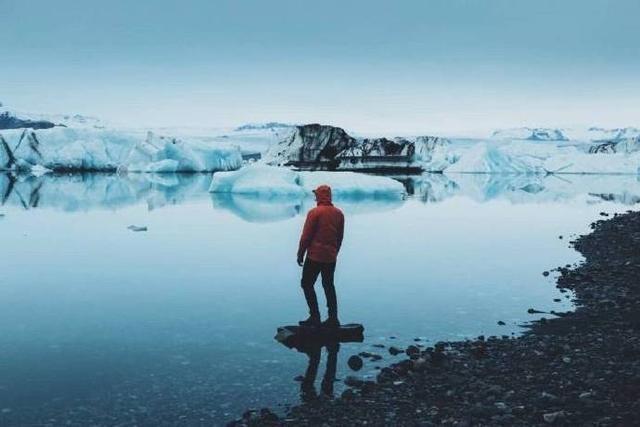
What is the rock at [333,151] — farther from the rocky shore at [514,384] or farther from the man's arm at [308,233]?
the man's arm at [308,233]

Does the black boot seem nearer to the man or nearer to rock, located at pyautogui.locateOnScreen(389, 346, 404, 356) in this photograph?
the man

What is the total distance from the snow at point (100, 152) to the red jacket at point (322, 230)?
2049 inches

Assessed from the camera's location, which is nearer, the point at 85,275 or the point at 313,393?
the point at 313,393

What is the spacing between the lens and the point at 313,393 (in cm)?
573

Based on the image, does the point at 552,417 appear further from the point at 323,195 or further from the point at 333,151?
the point at 333,151

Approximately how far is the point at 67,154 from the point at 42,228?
4532cm

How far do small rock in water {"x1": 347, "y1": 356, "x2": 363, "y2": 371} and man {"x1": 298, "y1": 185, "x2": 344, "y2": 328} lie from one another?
0.98 m

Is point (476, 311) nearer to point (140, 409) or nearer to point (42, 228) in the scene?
point (140, 409)

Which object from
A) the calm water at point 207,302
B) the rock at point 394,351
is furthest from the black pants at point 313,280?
the rock at point 394,351

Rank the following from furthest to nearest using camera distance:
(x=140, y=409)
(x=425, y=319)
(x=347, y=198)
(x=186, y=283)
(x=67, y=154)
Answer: (x=67, y=154) < (x=347, y=198) < (x=186, y=283) < (x=425, y=319) < (x=140, y=409)

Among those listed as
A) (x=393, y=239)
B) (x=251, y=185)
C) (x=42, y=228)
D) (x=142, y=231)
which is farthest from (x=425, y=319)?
(x=251, y=185)

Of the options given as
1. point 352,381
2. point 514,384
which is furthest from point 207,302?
point 514,384

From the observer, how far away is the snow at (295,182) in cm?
3198

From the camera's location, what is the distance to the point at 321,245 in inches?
291
